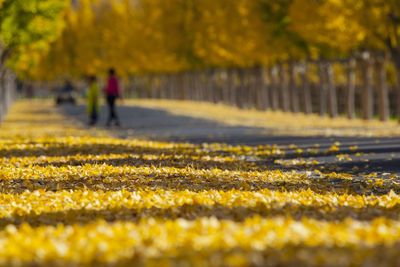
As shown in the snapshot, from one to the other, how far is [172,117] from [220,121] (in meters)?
3.56

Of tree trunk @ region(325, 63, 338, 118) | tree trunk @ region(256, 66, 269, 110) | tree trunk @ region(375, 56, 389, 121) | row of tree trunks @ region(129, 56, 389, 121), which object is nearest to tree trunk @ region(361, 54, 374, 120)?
row of tree trunks @ region(129, 56, 389, 121)

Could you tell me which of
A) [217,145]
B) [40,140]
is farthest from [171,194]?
[40,140]

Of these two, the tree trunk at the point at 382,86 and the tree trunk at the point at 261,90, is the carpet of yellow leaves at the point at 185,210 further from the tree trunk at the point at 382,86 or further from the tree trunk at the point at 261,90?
the tree trunk at the point at 261,90

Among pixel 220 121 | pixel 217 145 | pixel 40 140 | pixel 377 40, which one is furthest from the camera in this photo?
pixel 220 121

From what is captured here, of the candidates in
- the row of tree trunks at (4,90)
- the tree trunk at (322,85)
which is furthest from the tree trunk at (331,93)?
the row of tree trunks at (4,90)

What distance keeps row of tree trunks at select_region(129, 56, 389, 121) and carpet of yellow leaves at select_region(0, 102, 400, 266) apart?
50.7 feet

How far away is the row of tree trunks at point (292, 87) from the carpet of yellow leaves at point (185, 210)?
15.5 meters

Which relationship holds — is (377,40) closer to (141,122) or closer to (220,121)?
(220,121)

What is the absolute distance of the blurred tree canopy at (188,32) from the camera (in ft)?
82.6

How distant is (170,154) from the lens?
48.3 feet

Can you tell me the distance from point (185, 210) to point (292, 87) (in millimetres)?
29786

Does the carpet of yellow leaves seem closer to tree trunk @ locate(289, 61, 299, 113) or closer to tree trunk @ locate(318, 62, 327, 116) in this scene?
tree trunk @ locate(318, 62, 327, 116)

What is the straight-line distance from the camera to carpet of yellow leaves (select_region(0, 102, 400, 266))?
5406mm

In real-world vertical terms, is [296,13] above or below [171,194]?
above
